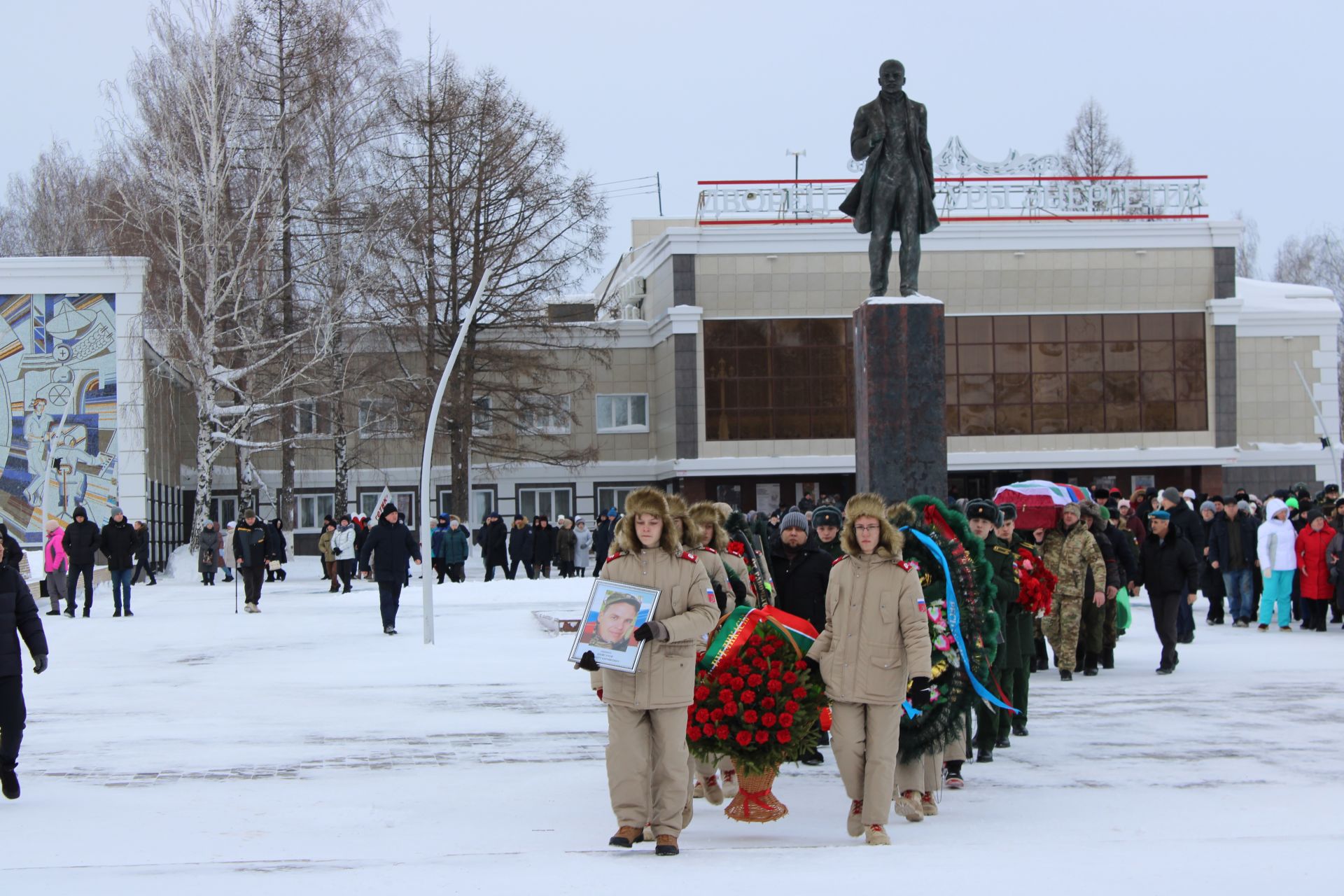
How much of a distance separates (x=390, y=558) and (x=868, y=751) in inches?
522

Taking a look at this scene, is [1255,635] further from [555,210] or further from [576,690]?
[555,210]

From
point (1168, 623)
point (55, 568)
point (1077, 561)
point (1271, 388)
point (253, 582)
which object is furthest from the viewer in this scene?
point (1271, 388)

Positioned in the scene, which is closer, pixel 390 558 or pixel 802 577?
pixel 802 577

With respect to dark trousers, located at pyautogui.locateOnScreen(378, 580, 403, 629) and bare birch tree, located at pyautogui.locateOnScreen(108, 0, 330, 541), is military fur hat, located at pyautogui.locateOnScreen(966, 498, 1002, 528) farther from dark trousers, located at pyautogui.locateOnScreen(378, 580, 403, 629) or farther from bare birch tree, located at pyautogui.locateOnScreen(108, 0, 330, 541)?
bare birch tree, located at pyautogui.locateOnScreen(108, 0, 330, 541)

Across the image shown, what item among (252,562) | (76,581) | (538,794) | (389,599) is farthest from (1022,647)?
(76,581)

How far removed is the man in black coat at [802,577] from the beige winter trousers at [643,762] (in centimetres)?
227

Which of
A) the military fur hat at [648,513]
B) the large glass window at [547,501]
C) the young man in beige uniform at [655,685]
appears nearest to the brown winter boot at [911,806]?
the young man in beige uniform at [655,685]

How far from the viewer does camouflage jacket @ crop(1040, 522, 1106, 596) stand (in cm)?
1420

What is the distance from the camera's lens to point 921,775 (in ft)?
26.8

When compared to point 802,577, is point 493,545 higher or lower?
lower

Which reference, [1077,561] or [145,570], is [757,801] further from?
[145,570]

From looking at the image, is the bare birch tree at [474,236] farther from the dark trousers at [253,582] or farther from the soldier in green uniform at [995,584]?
the soldier in green uniform at [995,584]

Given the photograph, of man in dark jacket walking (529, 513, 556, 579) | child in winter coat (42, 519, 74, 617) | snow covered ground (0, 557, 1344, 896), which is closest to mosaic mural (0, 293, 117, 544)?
man in dark jacket walking (529, 513, 556, 579)

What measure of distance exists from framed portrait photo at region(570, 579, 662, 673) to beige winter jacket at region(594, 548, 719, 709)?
6 cm
